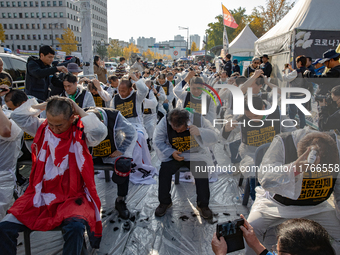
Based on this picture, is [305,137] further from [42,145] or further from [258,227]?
[42,145]

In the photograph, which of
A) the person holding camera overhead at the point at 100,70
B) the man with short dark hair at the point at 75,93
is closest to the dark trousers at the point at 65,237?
the man with short dark hair at the point at 75,93

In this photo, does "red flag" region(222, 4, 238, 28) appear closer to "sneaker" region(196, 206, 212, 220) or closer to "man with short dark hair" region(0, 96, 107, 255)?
"sneaker" region(196, 206, 212, 220)

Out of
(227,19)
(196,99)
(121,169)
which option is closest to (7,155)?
(121,169)

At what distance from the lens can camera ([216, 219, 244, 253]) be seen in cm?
156

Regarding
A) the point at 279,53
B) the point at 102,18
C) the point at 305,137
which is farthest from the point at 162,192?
the point at 102,18

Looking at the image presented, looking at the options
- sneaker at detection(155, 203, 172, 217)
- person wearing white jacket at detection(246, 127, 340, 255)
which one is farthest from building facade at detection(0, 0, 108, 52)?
person wearing white jacket at detection(246, 127, 340, 255)

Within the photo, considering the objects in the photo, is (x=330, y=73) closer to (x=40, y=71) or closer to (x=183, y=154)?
(x=183, y=154)

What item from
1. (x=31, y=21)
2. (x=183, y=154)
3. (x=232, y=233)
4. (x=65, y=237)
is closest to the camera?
(x=232, y=233)

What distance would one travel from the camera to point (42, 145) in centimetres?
229

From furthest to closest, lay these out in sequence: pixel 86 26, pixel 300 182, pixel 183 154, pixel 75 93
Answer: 1. pixel 86 26
2. pixel 75 93
3. pixel 183 154
4. pixel 300 182

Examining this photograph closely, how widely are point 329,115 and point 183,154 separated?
252 cm

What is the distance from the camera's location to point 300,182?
7.09 feet

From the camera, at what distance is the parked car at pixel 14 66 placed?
761 centimetres

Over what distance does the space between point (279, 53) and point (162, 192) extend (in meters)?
8.73
